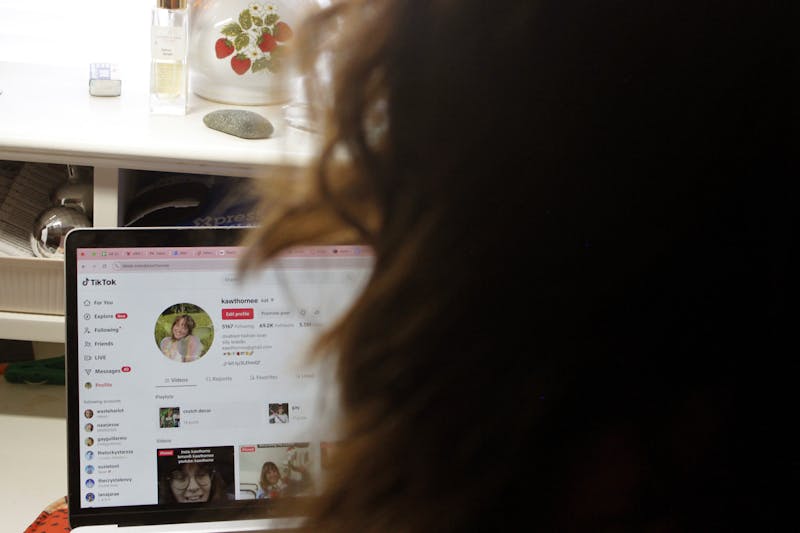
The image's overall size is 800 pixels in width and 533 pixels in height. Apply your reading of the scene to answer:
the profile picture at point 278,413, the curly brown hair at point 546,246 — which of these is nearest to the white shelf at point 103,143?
the profile picture at point 278,413

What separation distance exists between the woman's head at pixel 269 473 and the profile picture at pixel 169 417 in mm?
85

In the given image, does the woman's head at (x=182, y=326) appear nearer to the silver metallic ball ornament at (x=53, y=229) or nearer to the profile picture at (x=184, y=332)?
the profile picture at (x=184, y=332)

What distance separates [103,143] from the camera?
95 centimetres

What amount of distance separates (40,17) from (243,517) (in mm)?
882

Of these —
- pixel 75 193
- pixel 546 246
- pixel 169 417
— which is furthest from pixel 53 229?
pixel 546 246

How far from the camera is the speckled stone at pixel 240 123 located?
105cm

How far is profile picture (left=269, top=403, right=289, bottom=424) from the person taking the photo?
757mm

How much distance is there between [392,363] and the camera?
0.31 metres

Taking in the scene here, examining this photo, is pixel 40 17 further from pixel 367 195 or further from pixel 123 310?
pixel 367 195

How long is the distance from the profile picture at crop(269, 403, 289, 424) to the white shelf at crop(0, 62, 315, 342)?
0.86 ft

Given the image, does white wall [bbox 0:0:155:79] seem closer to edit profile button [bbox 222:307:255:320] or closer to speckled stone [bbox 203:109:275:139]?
speckled stone [bbox 203:109:275:139]

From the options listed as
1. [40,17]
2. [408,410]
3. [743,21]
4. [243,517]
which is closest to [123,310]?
[243,517]

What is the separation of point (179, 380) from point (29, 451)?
0.41 m

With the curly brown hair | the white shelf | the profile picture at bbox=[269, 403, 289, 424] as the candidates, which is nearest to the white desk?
the white shelf
